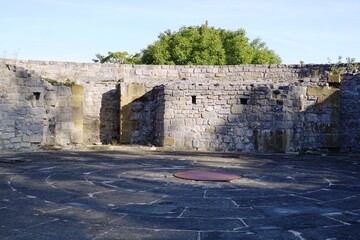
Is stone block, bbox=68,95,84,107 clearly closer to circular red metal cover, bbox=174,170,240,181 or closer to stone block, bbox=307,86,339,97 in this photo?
circular red metal cover, bbox=174,170,240,181

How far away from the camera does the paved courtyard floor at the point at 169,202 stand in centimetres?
395

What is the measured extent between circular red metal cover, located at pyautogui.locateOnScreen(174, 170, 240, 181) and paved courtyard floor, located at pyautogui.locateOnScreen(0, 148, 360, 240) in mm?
210

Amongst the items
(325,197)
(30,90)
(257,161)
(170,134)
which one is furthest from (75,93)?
(325,197)

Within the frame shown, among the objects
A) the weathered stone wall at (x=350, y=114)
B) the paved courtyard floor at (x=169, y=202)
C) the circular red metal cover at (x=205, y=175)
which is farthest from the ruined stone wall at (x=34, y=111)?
the weathered stone wall at (x=350, y=114)

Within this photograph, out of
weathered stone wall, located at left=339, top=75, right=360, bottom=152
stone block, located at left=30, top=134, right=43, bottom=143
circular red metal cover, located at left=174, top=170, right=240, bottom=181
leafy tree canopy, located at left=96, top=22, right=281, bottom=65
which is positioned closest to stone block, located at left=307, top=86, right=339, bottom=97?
weathered stone wall, located at left=339, top=75, right=360, bottom=152

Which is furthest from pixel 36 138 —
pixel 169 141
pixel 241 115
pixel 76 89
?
pixel 241 115

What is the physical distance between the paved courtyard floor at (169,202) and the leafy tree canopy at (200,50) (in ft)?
62.7

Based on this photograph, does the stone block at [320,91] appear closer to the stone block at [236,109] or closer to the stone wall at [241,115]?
the stone wall at [241,115]

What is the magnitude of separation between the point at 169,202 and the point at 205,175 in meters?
2.13

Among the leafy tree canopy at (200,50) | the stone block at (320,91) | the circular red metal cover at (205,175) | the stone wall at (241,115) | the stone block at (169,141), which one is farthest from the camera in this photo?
the leafy tree canopy at (200,50)

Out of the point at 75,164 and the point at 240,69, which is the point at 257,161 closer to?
the point at 75,164

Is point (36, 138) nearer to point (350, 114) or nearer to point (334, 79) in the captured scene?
point (334, 79)

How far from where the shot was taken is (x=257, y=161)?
32.2 feet

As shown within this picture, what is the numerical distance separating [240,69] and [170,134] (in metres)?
A: 5.25
